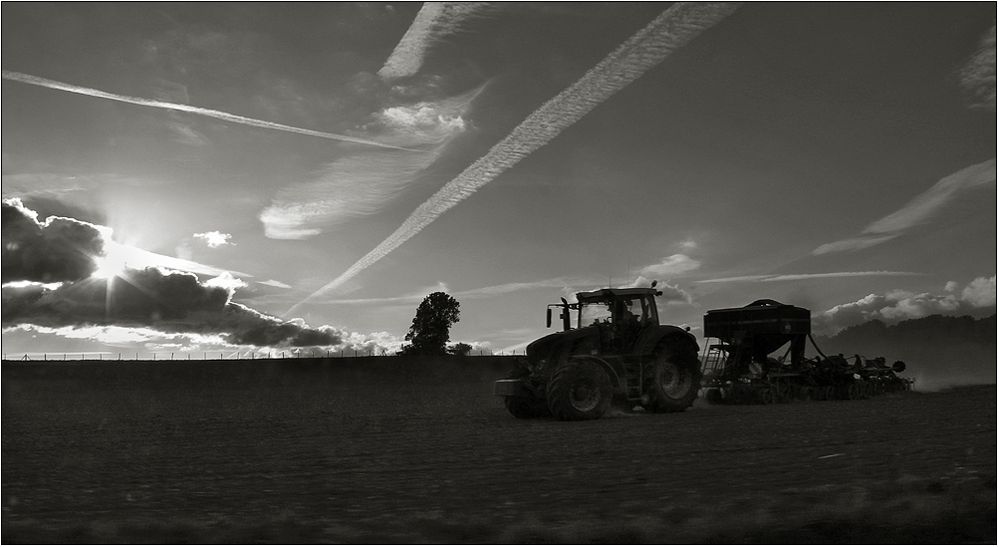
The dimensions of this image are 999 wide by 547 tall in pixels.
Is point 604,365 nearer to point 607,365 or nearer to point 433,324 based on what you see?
point 607,365

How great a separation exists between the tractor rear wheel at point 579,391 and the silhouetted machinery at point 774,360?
21.5 ft

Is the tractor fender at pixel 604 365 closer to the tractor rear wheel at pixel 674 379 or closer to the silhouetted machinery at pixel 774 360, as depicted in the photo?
the tractor rear wheel at pixel 674 379

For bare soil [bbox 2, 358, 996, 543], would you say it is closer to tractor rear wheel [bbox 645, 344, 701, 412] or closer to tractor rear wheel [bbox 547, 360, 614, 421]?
tractor rear wheel [bbox 547, 360, 614, 421]

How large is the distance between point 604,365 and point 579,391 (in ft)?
3.09

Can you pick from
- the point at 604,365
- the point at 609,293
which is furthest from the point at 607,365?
the point at 609,293

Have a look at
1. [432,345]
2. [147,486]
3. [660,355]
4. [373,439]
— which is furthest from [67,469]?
[432,345]

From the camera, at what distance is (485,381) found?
1797 inches

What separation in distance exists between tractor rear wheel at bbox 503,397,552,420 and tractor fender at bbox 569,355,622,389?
1.27 m

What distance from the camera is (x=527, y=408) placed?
18641 millimetres

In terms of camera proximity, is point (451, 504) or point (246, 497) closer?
point (451, 504)

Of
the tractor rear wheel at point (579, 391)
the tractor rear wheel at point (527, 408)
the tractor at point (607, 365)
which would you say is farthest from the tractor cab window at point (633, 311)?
the tractor rear wheel at point (527, 408)

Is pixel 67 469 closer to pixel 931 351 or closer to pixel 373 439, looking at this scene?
pixel 373 439

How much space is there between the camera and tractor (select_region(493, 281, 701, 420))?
1734 centimetres

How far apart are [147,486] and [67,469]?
2.30 m
